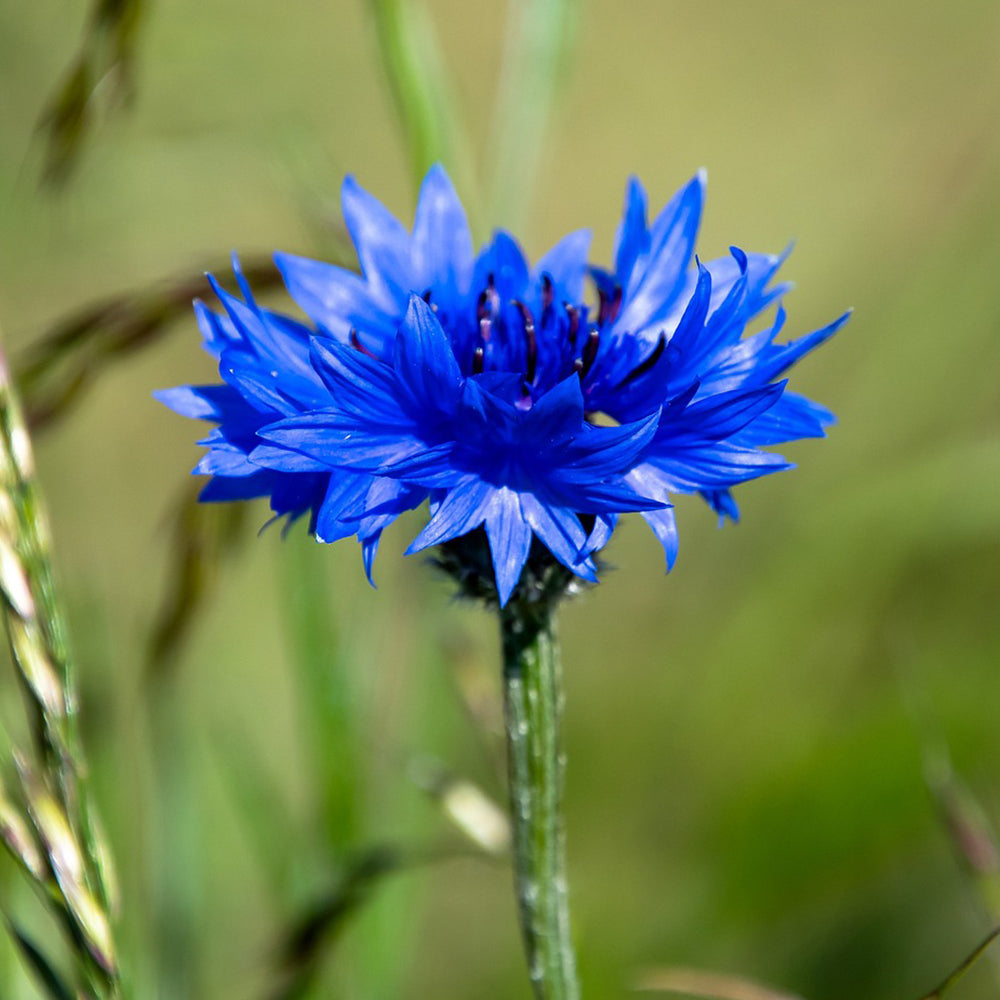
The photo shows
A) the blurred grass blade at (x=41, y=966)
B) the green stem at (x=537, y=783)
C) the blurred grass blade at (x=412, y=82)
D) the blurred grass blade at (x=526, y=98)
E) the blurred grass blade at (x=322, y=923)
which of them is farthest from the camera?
the blurred grass blade at (x=526, y=98)

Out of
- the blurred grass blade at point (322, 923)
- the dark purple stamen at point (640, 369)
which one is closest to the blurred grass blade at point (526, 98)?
the dark purple stamen at point (640, 369)

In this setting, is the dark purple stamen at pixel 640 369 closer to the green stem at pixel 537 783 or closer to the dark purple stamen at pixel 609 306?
the dark purple stamen at pixel 609 306

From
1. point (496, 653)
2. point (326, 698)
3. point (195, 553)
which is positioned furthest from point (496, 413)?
point (496, 653)

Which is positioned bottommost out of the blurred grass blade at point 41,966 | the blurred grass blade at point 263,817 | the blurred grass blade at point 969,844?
the blurred grass blade at point 969,844

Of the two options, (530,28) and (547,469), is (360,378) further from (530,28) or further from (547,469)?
(530,28)

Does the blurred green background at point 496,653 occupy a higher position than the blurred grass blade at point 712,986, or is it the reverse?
the blurred green background at point 496,653

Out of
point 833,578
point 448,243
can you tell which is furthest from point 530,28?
point 833,578
